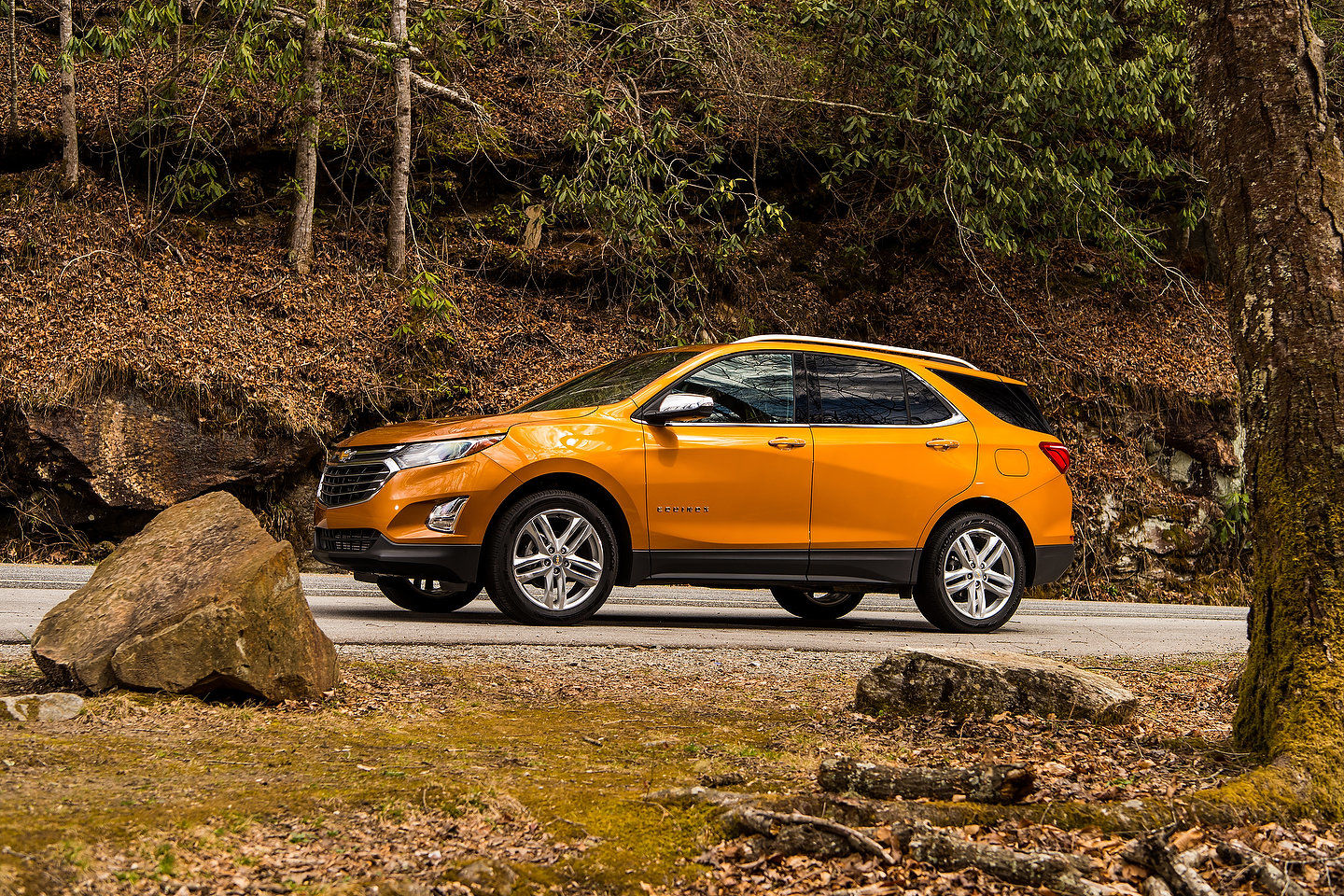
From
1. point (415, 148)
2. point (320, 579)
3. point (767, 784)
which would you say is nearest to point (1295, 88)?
point (767, 784)

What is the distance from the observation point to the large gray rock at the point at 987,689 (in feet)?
15.3

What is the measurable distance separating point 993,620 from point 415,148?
10.7 metres

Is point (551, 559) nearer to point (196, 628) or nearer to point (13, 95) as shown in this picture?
point (196, 628)

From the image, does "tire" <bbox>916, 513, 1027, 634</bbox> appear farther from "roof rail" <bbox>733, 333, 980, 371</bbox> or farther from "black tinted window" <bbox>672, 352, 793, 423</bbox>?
"black tinted window" <bbox>672, 352, 793, 423</bbox>

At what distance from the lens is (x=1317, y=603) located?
378 cm

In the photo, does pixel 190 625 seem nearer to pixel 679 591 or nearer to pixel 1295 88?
pixel 1295 88

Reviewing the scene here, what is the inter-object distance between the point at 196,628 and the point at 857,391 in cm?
536

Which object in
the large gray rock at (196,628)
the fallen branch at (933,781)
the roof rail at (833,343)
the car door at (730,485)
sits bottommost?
the fallen branch at (933,781)

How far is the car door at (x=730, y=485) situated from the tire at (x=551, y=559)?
0.40 m

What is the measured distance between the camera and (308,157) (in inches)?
586

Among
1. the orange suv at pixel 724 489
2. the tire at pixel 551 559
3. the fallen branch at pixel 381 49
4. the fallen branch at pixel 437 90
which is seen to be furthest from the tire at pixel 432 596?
the fallen branch at pixel 437 90

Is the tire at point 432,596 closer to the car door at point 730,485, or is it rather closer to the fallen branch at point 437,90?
the car door at point 730,485

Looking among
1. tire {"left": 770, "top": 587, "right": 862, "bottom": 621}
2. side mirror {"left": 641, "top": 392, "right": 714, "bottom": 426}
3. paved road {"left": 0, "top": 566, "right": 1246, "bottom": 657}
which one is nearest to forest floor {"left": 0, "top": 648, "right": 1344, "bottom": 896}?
paved road {"left": 0, "top": 566, "right": 1246, "bottom": 657}

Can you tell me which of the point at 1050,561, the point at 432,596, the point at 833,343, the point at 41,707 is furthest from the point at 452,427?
the point at 1050,561
